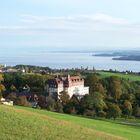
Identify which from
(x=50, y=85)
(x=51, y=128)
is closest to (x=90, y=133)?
(x=51, y=128)

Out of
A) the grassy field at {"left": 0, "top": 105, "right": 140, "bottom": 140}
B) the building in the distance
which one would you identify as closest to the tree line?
the building in the distance

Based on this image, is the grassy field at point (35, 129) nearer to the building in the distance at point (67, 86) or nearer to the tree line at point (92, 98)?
the tree line at point (92, 98)

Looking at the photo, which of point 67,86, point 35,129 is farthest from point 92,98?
point 35,129

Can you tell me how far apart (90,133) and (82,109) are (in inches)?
1367

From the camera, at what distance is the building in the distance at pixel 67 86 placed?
69.9 meters

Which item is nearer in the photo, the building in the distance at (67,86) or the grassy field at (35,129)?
the grassy field at (35,129)

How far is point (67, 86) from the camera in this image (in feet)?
255

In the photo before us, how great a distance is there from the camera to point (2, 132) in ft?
51.4

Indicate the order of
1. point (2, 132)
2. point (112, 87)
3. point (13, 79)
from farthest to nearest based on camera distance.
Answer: point (13, 79) → point (112, 87) → point (2, 132)

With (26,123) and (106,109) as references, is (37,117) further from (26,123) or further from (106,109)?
(106,109)

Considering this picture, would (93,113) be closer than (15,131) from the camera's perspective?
No

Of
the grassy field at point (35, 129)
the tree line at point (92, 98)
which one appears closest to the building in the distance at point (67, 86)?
the tree line at point (92, 98)

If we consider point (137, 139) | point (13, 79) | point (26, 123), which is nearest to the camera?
point (26, 123)

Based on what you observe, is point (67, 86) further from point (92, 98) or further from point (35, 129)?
point (35, 129)
